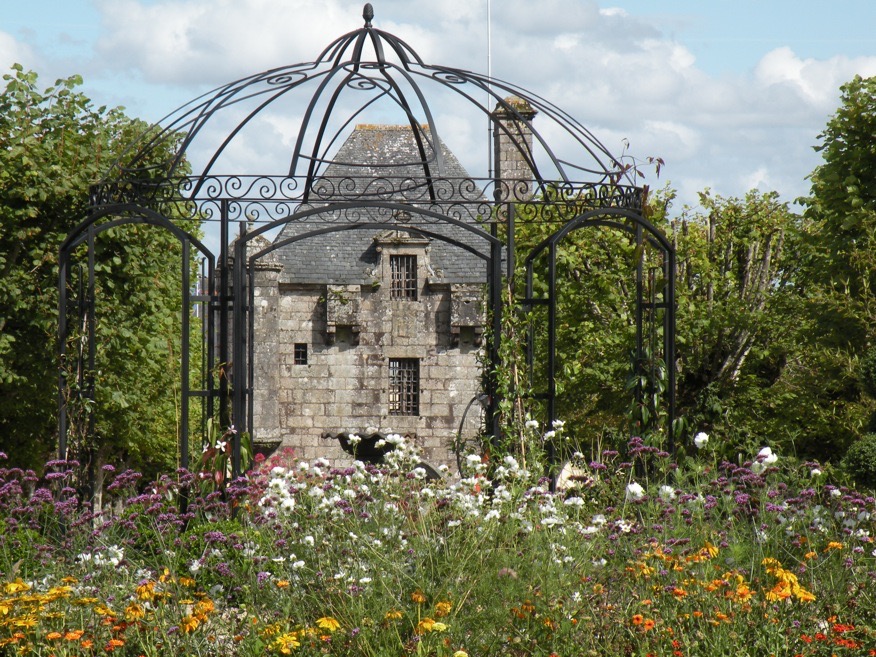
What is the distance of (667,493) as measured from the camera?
15.9 feet

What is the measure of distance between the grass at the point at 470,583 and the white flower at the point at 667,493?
0.05 ft

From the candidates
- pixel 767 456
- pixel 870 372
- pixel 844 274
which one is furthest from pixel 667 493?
pixel 844 274

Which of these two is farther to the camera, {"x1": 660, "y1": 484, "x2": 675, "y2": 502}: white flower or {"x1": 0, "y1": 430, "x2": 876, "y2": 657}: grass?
{"x1": 660, "y1": 484, "x2": 675, "y2": 502}: white flower

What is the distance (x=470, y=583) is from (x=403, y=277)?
47.0 feet

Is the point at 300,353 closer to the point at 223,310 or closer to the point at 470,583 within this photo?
the point at 223,310

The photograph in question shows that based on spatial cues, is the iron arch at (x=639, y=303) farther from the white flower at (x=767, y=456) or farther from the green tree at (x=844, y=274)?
the green tree at (x=844, y=274)

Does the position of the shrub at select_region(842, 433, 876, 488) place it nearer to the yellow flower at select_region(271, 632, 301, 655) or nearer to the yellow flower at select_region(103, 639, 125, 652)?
the yellow flower at select_region(271, 632, 301, 655)

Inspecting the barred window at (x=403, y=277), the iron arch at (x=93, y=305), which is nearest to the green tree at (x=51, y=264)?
the iron arch at (x=93, y=305)

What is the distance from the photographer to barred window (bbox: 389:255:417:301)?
1808cm

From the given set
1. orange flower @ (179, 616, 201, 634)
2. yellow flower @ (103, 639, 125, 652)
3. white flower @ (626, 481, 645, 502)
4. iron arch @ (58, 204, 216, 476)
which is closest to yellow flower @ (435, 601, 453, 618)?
orange flower @ (179, 616, 201, 634)

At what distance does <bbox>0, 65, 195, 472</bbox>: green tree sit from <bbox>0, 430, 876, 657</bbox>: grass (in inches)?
226

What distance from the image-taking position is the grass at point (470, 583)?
3.90 metres

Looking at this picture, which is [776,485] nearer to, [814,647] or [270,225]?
[814,647]

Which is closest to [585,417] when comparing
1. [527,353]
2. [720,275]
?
[720,275]
